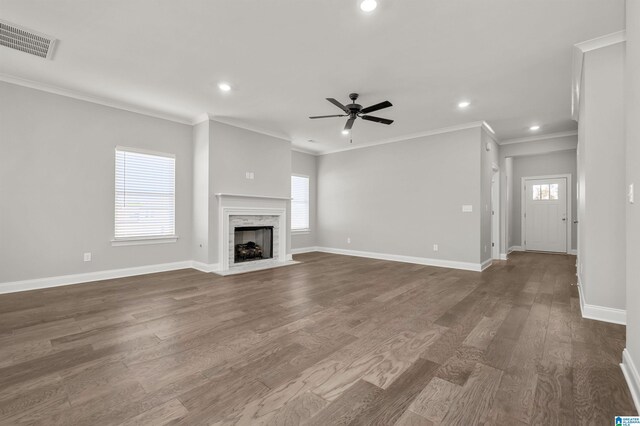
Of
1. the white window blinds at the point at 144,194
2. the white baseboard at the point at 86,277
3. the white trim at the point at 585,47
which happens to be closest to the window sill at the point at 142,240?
the white window blinds at the point at 144,194

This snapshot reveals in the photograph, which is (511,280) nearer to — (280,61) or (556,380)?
(556,380)

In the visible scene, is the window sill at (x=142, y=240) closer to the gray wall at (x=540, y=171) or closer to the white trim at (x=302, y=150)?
the white trim at (x=302, y=150)

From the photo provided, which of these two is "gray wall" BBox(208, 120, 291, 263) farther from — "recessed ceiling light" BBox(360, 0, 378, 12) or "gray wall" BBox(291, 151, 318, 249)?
"recessed ceiling light" BBox(360, 0, 378, 12)

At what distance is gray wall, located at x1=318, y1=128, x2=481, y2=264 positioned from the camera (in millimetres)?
5547

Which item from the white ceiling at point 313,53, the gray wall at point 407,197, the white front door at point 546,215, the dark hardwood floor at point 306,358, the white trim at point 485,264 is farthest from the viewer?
the white front door at point 546,215

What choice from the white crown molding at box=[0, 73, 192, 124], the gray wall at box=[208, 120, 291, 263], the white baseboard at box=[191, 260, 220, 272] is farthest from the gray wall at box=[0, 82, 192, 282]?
the gray wall at box=[208, 120, 291, 263]

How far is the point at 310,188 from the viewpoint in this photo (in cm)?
811

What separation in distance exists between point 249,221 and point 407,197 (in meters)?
3.35

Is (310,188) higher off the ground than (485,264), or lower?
higher

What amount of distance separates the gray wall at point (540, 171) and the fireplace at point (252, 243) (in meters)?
6.63

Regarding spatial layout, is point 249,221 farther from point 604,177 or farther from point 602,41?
point 602,41

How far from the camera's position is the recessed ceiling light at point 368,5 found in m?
2.33

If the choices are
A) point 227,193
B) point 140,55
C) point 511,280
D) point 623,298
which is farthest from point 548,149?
point 140,55

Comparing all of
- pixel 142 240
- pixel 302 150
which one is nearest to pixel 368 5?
pixel 142 240
